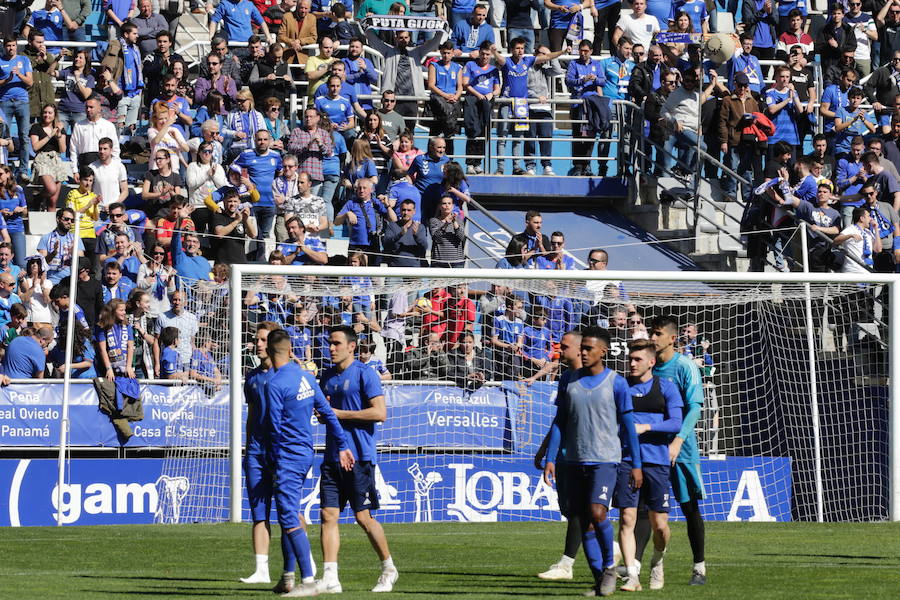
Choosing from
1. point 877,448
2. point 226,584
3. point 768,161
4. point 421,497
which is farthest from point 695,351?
point 226,584

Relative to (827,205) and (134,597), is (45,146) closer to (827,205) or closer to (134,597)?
(827,205)

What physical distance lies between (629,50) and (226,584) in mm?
16897

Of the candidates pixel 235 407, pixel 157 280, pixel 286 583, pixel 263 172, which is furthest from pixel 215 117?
pixel 286 583

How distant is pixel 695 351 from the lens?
1978 cm

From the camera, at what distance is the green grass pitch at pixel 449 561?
11.2m

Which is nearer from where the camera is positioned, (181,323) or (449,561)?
(449,561)

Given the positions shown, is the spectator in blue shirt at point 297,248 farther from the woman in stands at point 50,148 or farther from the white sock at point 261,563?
the white sock at point 261,563

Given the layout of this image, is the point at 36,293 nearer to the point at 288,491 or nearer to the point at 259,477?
the point at 259,477

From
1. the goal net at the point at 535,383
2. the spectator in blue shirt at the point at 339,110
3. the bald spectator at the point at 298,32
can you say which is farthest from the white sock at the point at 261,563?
the bald spectator at the point at 298,32

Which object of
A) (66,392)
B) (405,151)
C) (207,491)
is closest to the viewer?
(66,392)

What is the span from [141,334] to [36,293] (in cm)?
153

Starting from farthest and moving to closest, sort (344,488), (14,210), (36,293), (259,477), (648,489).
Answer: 1. (14,210)
2. (36,293)
3. (648,489)
4. (344,488)
5. (259,477)

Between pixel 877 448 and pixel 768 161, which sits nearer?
pixel 877 448

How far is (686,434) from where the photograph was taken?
1130 cm
